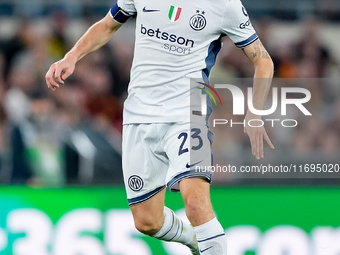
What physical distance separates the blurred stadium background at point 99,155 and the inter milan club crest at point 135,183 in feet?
4.50

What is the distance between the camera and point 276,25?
8758 millimetres

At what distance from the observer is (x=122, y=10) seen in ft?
13.6

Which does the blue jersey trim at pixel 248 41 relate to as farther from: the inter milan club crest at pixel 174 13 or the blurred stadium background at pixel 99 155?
the blurred stadium background at pixel 99 155

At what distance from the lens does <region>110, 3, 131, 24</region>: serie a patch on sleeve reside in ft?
13.6

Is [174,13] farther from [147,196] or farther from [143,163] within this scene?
[147,196]

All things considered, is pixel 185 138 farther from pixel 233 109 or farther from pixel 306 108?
pixel 306 108

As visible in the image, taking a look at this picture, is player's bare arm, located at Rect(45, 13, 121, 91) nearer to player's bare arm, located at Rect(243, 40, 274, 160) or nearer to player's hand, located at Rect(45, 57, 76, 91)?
player's hand, located at Rect(45, 57, 76, 91)

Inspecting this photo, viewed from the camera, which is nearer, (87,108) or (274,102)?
(274,102)

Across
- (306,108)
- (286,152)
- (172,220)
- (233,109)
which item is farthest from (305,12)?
(172,220)

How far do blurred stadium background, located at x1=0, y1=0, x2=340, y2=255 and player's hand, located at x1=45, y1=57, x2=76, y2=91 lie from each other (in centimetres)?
178

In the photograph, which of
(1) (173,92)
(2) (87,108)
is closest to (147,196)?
(1) (173,92)

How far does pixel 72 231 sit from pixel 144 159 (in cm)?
167

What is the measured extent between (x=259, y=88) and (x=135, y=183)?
41.9 inches

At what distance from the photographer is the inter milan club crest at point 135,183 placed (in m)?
4.03
